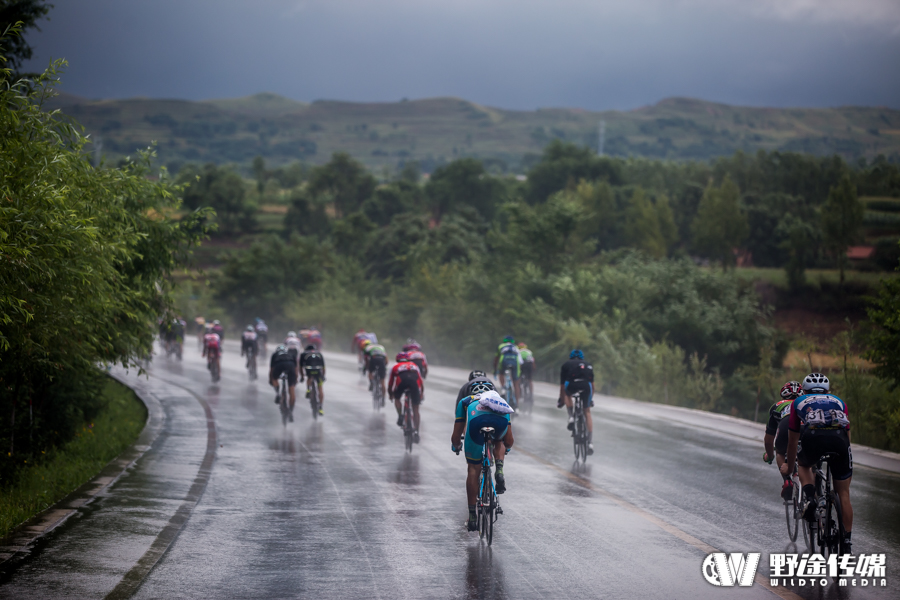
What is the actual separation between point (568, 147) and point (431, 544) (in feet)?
312

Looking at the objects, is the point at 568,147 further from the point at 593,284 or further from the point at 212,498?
the point at 212,498

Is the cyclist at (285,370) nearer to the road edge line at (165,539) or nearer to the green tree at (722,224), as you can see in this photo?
the road edge line at (165,539)

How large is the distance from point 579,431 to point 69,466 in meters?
8.35

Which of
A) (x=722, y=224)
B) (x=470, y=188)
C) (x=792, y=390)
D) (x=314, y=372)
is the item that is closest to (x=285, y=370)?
(x=314, y=372)

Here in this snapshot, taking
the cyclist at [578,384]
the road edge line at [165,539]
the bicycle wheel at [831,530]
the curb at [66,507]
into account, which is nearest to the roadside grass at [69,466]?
the curb at [66,507]

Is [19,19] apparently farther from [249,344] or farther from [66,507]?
[249,344]

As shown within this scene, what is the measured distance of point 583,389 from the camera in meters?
14.6

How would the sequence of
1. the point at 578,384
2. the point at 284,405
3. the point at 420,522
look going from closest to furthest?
the point at 420,522, the point at 578,384, the point at 284,405

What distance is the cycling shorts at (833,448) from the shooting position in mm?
7816

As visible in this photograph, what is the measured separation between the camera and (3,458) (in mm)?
12680

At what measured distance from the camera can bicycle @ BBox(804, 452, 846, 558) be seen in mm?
7855

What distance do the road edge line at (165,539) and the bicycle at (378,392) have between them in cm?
730

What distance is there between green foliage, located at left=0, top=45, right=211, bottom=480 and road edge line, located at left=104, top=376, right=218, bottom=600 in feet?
8.15

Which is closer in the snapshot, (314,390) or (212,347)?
(314,390)
